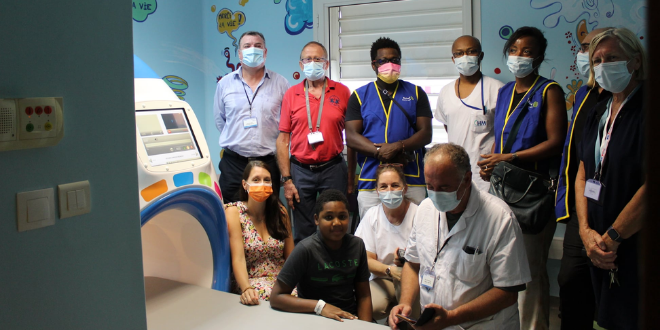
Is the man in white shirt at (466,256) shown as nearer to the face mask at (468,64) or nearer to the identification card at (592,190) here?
the identification card at (592,190)

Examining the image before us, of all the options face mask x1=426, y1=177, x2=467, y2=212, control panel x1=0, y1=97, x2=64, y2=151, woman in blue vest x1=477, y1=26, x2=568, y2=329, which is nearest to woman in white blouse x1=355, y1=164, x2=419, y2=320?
woman in blue vest x1=477, y1=26, x2=568, y2=329

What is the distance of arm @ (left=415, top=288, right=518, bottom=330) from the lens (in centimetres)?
198

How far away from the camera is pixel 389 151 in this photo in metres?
3.16

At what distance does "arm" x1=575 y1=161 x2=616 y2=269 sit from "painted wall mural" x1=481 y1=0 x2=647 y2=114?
1379 millimetres

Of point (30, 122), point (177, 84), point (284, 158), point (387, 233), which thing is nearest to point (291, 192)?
point (284, 158)

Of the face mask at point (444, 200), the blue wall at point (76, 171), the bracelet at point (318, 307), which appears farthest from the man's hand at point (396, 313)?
the blue wall at point (76, 171)

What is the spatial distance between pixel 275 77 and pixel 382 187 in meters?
1.45

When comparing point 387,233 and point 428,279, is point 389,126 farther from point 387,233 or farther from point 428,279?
point 428,279

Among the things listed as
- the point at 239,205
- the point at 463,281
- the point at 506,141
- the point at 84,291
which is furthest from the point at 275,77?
the point at 84,291

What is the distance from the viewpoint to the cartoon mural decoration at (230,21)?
185 inches

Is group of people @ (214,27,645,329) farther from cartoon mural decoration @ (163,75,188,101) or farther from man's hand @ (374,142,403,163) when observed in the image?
cartoon mural decoration @ (163,75,188,101)

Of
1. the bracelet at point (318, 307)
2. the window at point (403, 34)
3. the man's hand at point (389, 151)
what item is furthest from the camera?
the window at point (403, 34)

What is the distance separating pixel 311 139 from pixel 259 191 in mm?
726

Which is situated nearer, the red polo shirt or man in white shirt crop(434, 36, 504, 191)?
man in white shirt crop(434, 36, 504, 191)
